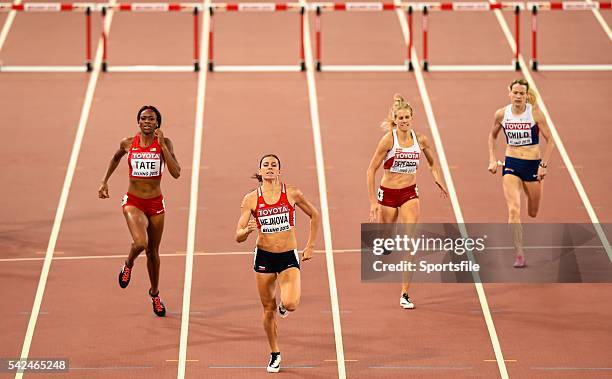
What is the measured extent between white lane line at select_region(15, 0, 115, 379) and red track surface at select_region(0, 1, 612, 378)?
84mm

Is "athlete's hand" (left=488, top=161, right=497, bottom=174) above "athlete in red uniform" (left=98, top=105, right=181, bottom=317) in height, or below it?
above

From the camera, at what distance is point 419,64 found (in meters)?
24.1

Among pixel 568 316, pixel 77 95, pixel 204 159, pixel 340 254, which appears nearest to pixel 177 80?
pixel 77 95

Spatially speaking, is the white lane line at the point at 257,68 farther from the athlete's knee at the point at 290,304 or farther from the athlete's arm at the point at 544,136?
the athlete's knee at the point at 290,304

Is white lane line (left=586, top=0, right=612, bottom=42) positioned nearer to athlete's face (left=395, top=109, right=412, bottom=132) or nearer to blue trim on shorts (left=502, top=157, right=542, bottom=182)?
blue trim on shorts (left=502, top=157, right=542, bottom=182)

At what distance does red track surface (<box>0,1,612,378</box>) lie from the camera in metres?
15.4

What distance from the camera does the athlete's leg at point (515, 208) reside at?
57.2 ft

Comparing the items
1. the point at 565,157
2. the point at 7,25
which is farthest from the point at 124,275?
the point at 7,25

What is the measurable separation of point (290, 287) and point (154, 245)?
2.09m

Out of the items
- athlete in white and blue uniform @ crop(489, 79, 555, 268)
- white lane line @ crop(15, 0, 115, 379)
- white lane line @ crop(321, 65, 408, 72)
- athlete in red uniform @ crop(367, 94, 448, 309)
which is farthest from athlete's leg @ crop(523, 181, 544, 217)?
white lane line @ crop(321, 65, 408, 72)

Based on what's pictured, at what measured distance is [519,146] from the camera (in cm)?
1758

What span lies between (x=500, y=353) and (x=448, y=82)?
347 inches

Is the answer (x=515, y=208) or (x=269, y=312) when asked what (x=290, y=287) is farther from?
(x=515, y=208)

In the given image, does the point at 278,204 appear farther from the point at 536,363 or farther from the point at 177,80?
the point at 177,80
